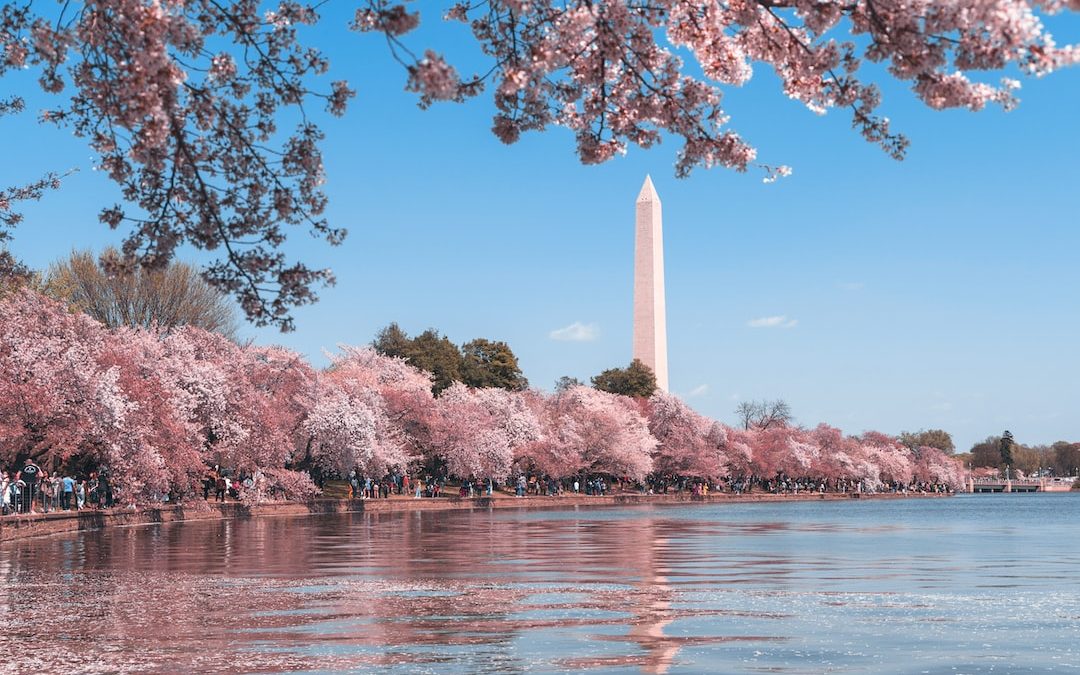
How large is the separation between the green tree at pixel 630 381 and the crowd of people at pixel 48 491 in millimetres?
55099

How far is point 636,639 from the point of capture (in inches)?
544

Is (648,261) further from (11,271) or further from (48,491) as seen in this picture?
(11,271)

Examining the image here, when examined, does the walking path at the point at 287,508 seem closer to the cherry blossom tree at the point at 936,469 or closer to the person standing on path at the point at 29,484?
the person standing on path at the point at 29,484

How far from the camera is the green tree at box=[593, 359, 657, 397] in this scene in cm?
10038

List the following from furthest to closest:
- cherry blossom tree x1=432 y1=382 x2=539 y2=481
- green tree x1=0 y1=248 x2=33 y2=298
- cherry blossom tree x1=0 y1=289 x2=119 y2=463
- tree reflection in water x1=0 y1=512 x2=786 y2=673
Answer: cherry blossom tree x1=432 y1=382 x2=539 y2=481, cherry blossom tree x1=0 y1=289 x2=119 y2=463, green tree x1=0 y1=248 x2=33 y2=298, tree reflection in water x1=0 y1=512 x2=786 y2=673

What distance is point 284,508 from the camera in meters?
56.0

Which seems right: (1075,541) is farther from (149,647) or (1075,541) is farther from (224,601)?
(149,647)

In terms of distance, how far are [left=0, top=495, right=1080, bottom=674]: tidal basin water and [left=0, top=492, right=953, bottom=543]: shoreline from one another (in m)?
4.73

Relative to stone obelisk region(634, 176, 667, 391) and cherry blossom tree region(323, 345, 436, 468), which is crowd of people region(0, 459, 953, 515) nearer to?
cherry blossom tree region(323, 345, 436, 468)

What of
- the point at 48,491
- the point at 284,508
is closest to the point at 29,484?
the point at 48,491

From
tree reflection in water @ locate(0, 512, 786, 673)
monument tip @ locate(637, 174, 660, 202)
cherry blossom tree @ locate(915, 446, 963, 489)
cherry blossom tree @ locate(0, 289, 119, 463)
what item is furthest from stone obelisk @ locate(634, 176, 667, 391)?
cherry blossom tree @ locate(915, 446, 963, 489)

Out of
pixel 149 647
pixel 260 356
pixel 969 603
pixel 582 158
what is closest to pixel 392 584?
pixel 149 647

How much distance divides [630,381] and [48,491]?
228 ft

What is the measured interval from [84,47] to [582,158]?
334 centimetres
